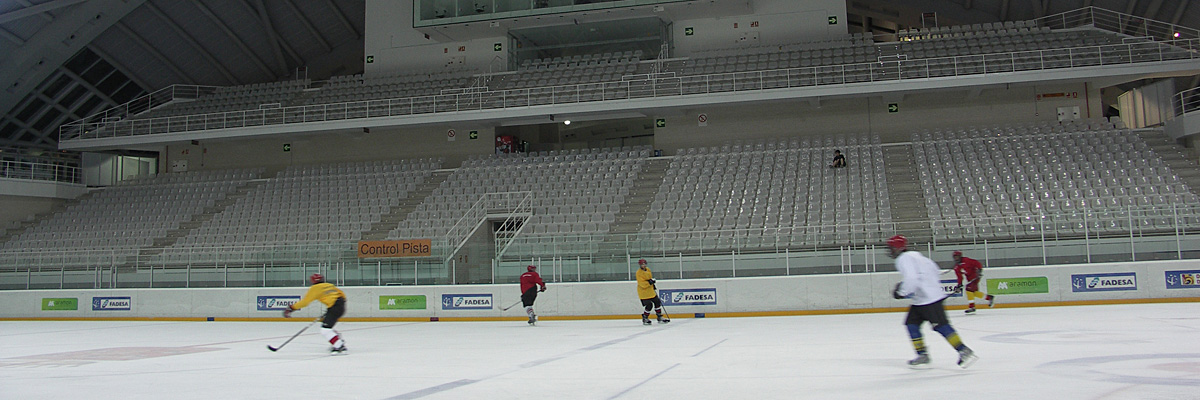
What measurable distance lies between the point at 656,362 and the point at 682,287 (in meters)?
9.37

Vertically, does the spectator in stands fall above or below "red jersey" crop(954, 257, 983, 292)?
above

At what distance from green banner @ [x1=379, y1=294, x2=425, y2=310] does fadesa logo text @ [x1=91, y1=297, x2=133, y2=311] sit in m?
7.16

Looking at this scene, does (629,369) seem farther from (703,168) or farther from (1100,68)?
(1100,68)

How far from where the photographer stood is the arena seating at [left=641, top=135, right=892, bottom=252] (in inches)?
731

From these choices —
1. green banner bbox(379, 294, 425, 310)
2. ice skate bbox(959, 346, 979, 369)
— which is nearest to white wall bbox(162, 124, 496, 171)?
green banner bbox(379, 294, 425, 310)

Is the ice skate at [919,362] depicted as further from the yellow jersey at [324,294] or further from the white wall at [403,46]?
the white wall at [403,46]

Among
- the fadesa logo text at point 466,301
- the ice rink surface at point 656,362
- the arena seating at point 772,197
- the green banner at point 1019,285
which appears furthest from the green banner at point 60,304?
the green banner at point 1019,285

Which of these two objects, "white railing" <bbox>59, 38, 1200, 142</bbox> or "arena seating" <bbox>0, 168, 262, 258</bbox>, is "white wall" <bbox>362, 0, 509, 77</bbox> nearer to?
"white railing" <bbox>59, 38, 1200, 142</bbox>

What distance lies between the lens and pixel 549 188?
2677cm

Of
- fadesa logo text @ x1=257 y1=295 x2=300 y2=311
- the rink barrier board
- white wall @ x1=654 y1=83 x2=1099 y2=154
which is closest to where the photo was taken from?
the rink barrier board

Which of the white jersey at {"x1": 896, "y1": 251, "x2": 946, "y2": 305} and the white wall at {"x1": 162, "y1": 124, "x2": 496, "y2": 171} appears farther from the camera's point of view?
the white wall at {"x1": 162, "y1": 124, "x2": 496, "y2": 171}

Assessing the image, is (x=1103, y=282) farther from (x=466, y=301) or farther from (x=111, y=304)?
(x=111, y=304)

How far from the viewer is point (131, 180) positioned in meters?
34.1

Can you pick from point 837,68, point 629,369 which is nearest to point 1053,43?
point 837,68
